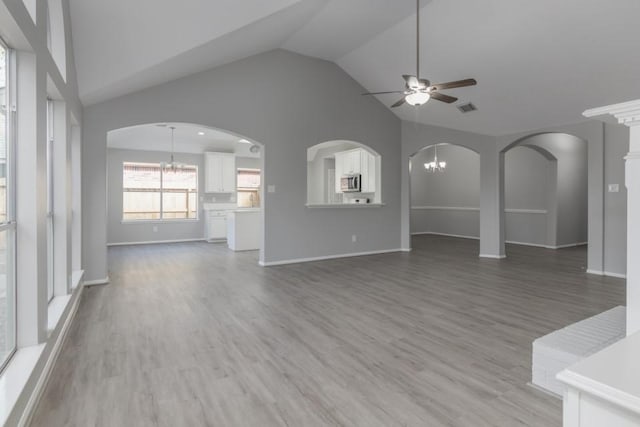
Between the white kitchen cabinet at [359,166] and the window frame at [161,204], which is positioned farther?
the window frame at [161,204]

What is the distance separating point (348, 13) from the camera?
4926mm

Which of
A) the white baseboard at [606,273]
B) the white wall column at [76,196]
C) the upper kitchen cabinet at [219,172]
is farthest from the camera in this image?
the upper kitchen cabinet at [219,172]

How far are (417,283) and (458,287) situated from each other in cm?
52

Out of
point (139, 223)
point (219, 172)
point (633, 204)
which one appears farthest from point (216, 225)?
point (633, 204)

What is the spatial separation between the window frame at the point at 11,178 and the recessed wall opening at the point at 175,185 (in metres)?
5.83

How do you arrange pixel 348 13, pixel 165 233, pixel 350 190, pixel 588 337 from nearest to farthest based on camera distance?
pixel 588 337 → pixel 348 13 → pixel 350 190 → pixel 165 233

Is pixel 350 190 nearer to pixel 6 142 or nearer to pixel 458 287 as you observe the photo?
pixel 458 287

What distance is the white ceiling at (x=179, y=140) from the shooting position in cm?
778

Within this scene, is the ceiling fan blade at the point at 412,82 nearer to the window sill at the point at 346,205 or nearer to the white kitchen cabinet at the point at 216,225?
the window sill at the point at 346,205

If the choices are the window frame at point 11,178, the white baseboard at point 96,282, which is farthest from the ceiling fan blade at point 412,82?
the white baseboard at point 96,282

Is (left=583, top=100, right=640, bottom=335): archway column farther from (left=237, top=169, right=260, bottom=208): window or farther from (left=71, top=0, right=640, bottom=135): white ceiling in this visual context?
(left=237, top=169, right=260, bottom=208): window

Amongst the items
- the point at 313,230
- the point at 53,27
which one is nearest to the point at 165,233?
the point at 313,230

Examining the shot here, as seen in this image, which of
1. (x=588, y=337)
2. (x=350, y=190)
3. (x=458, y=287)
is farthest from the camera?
(x=350, y=190)

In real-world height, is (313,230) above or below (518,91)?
below
